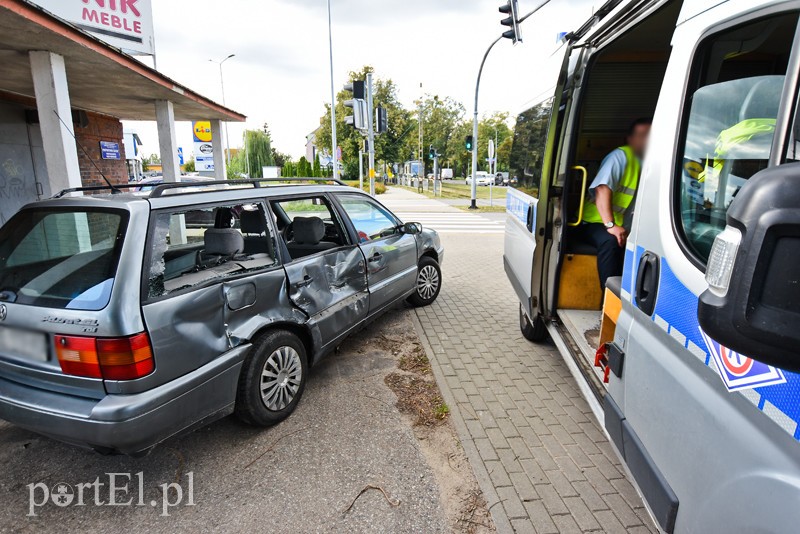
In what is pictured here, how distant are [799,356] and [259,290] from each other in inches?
109

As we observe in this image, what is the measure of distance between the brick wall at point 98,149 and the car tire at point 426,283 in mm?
7540

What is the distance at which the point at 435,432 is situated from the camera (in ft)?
10.5

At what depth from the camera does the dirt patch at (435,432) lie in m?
2.46

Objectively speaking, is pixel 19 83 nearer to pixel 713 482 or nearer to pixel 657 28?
pixel 657 28

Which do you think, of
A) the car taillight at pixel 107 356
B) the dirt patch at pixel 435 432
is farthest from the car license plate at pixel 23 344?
the dirt patch at pixel 435 432

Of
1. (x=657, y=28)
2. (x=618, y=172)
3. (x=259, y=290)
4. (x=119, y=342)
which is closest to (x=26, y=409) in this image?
(x=119, y=342)

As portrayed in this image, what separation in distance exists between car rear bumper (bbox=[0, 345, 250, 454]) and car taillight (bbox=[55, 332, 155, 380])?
0.43 ft

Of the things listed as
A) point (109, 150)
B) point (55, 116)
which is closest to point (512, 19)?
point (55, 116)

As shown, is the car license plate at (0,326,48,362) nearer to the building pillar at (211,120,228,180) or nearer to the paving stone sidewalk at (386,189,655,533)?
the paving stone sidewalk at (386,189,655,533)

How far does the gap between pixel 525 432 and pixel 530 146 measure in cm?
274

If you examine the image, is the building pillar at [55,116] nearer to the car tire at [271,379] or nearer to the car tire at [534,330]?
the car tire at [271,379]

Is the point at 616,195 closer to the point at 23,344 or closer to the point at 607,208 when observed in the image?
the point at 607,208

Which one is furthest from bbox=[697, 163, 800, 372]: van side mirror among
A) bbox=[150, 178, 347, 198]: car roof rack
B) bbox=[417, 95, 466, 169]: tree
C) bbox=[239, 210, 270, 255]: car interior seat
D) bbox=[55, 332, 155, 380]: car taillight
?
bbox=[417, 95, 466, 169]: tree

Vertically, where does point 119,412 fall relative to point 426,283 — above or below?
above
